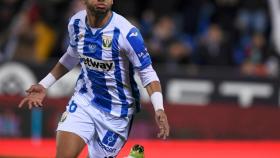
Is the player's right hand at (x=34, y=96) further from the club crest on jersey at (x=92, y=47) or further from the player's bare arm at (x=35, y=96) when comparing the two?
the club crest on jersey at (x=92, y=47)

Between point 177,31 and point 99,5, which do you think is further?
point 177,31

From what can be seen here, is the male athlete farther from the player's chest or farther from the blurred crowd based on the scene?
the blurred crowd

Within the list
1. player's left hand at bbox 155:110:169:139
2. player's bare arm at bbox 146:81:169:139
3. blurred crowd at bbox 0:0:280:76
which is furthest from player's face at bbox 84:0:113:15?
blurred crowd at bbox 0:0:280:76

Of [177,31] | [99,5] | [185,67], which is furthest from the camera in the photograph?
[177,31]

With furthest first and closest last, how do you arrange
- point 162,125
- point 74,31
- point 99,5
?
point 74,31 → point 99,5 → point 162,125

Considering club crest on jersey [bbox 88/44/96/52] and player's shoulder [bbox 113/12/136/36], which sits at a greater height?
player's shoulder [bbox 113/12/136/36]

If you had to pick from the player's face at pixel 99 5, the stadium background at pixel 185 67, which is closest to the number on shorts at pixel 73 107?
the player's face at pixel 99 5

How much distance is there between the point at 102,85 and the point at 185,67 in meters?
6.86

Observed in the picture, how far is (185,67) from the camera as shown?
14.3m

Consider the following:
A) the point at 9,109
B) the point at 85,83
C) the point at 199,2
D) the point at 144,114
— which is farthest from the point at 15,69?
the point at 85,83

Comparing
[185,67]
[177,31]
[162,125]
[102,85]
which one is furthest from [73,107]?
[177,31]

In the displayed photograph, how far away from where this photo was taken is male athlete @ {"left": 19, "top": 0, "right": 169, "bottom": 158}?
7316 millimetres

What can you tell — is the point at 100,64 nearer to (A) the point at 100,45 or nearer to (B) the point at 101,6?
(A) the point at 100,45

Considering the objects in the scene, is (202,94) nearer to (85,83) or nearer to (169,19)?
(169,19)
